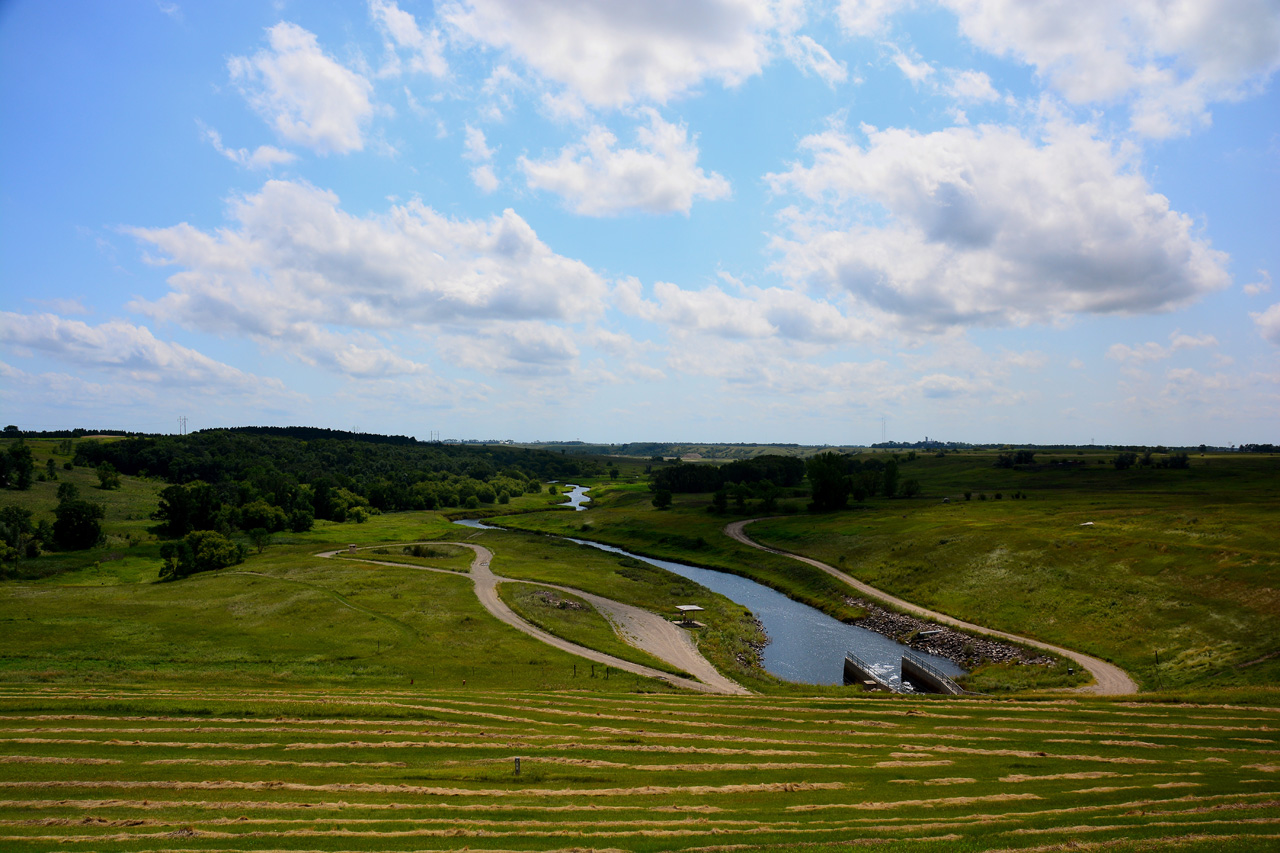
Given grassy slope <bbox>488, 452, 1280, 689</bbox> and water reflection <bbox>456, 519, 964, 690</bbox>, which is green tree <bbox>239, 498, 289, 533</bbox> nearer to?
grassy slope <bbox>488, 452, 1280, 689</bbox>

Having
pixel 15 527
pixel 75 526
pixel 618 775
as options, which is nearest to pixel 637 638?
pixel 618 775

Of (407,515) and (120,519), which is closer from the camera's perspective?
(120,519)

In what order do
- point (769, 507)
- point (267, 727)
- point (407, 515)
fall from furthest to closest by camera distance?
point (407, 515) < point (769, 507) < point (267, 727)

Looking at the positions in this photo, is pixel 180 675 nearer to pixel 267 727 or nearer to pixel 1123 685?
pixel 267 727

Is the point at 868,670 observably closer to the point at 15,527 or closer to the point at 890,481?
the point at 890,481

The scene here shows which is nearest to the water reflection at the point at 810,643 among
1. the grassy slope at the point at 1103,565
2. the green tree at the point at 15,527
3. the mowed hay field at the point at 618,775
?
the grassy slope at the point at 1103,565

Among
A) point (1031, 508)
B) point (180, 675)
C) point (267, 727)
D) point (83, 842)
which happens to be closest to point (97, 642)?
point (180, 675)

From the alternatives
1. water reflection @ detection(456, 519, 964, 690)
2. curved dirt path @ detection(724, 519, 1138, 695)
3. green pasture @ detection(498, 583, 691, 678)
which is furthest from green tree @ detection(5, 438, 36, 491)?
curved dirt path @ detection(724, 519, 1138, 695)

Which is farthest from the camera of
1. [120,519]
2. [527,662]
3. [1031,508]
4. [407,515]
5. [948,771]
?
[407,515]
